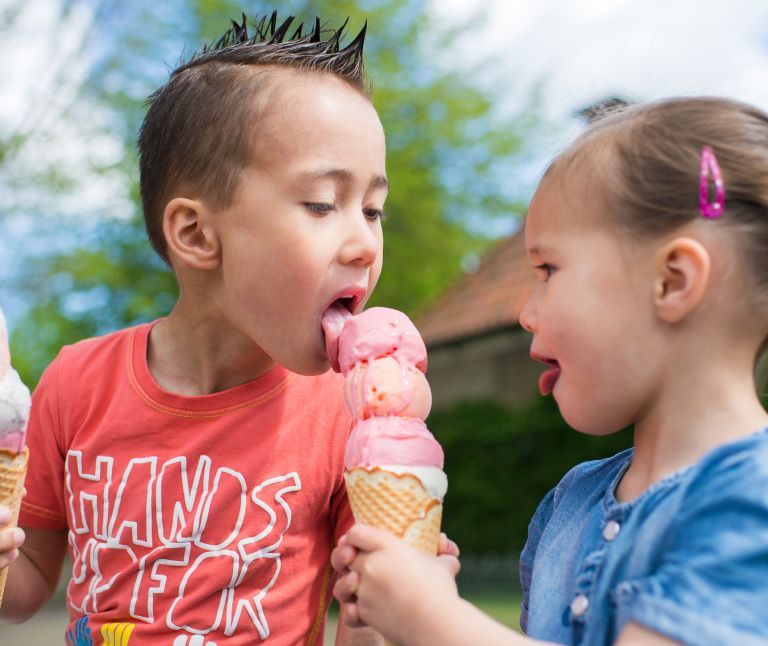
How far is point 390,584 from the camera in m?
2.06

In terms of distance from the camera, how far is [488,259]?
21.9 meters

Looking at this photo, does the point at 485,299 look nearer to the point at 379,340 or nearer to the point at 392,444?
the point at 379,340

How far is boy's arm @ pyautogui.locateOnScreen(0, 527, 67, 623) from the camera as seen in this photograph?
3.06m

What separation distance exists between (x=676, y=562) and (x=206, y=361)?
157cm

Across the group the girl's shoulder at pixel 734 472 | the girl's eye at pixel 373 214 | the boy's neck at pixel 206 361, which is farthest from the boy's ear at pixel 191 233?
the girl's shoulder at pixel 734 472

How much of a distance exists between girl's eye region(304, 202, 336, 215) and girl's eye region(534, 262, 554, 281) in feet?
2.19

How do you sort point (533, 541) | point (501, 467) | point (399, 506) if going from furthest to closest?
1. point (501, 467)
2. point (533, 541)
3. point (399, 506)

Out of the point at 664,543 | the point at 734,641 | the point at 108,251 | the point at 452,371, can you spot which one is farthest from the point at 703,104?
the point at 108,251

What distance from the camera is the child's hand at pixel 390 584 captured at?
2010 mm

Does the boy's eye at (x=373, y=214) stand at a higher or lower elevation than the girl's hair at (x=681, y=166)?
lower

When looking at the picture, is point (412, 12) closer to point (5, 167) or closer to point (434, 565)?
point (5, 167)

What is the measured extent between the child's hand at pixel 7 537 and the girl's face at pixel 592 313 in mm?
1300

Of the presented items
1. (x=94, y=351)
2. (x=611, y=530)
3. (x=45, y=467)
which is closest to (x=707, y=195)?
(x=611, y=530)

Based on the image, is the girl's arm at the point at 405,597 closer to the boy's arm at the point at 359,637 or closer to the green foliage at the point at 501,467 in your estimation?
the boy's arm at the point at 359,637
